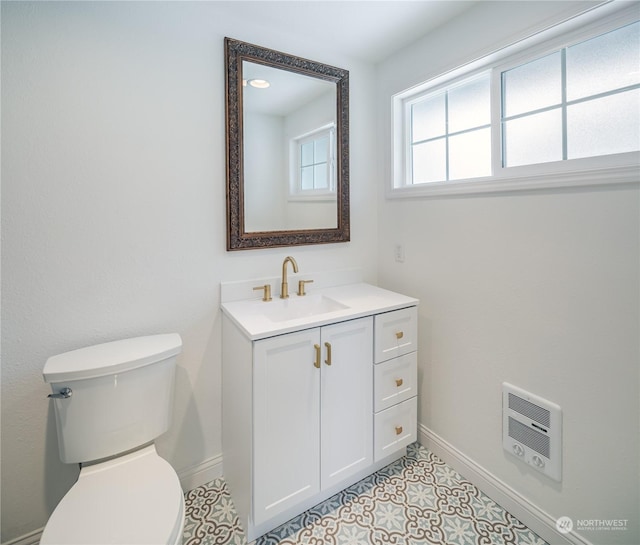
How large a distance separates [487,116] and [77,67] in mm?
1849

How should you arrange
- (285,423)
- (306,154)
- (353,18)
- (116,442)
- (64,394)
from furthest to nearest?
(306,154), (353,18), (285,423), (116,442), (64,394)

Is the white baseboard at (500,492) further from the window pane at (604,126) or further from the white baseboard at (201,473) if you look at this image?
the window pane at (604,126)

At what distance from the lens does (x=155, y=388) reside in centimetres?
142

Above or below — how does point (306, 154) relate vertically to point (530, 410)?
above

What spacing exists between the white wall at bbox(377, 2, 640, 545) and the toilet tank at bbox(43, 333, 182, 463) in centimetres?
143

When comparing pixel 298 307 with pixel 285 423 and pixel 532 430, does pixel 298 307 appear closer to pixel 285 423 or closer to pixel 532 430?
pixel 285 423

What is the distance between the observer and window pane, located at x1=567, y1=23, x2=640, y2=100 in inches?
48.5

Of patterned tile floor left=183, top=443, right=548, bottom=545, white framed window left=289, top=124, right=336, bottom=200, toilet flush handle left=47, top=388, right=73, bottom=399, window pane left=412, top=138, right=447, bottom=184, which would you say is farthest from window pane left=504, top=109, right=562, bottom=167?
toilet flush handle left=47, top=388, right=73, bottom=399

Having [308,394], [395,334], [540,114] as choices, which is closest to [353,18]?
[540,114]

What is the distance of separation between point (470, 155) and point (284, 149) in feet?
3.26

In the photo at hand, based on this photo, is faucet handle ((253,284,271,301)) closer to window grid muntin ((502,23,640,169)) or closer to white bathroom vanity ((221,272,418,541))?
white bathroom vanity ((221,272,418,541))

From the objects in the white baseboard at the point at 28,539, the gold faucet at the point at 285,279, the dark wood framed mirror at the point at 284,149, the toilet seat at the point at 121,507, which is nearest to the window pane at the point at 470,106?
the dark wood framed mirror at the point at 284,149

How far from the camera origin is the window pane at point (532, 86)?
4.73 ft

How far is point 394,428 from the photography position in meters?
1.81
